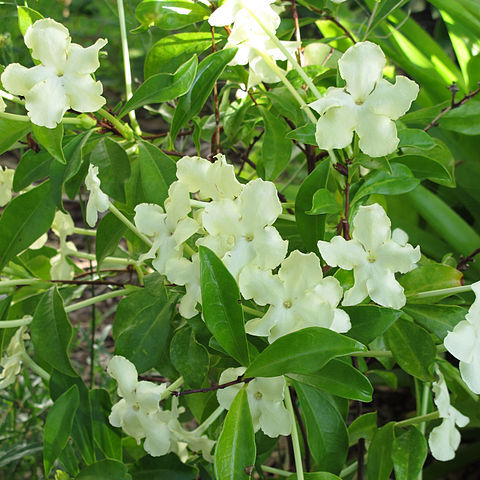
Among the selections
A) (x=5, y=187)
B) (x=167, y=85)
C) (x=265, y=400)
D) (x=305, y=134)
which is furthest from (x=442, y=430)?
(x=5, y=187)

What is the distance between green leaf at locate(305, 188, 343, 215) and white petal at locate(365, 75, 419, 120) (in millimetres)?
86

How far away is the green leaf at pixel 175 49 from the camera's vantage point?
67 cm

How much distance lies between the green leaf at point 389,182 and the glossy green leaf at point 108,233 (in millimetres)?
243

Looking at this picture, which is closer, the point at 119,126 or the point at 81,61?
the point at 81,61

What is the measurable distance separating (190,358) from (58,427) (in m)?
0.16

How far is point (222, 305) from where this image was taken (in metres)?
0.45

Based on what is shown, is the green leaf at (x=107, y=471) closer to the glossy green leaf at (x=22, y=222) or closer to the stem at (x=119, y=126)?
the glossy green leaf at (x=22, y=222)

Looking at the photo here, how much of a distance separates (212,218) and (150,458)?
0.37 metres

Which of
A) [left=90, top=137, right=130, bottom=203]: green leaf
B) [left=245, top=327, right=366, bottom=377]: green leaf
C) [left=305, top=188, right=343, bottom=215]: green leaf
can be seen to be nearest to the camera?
[left=245, top=327, right=366, bottom=377]: green leaf

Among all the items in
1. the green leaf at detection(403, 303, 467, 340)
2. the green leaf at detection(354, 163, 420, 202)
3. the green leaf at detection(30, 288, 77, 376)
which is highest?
the green leaf at detection(354, 163, 420, 202)

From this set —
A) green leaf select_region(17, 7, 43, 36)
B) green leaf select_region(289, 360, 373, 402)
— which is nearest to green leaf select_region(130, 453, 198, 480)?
green leaf select_region(289, 360, 373, 402)

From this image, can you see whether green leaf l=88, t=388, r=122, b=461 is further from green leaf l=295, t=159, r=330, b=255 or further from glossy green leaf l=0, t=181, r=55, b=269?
green leaf l=295, t=159, r=330, b=255

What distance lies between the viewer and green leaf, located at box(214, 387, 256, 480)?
1.53ft

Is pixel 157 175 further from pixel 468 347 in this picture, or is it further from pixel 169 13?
pixel 468 347
